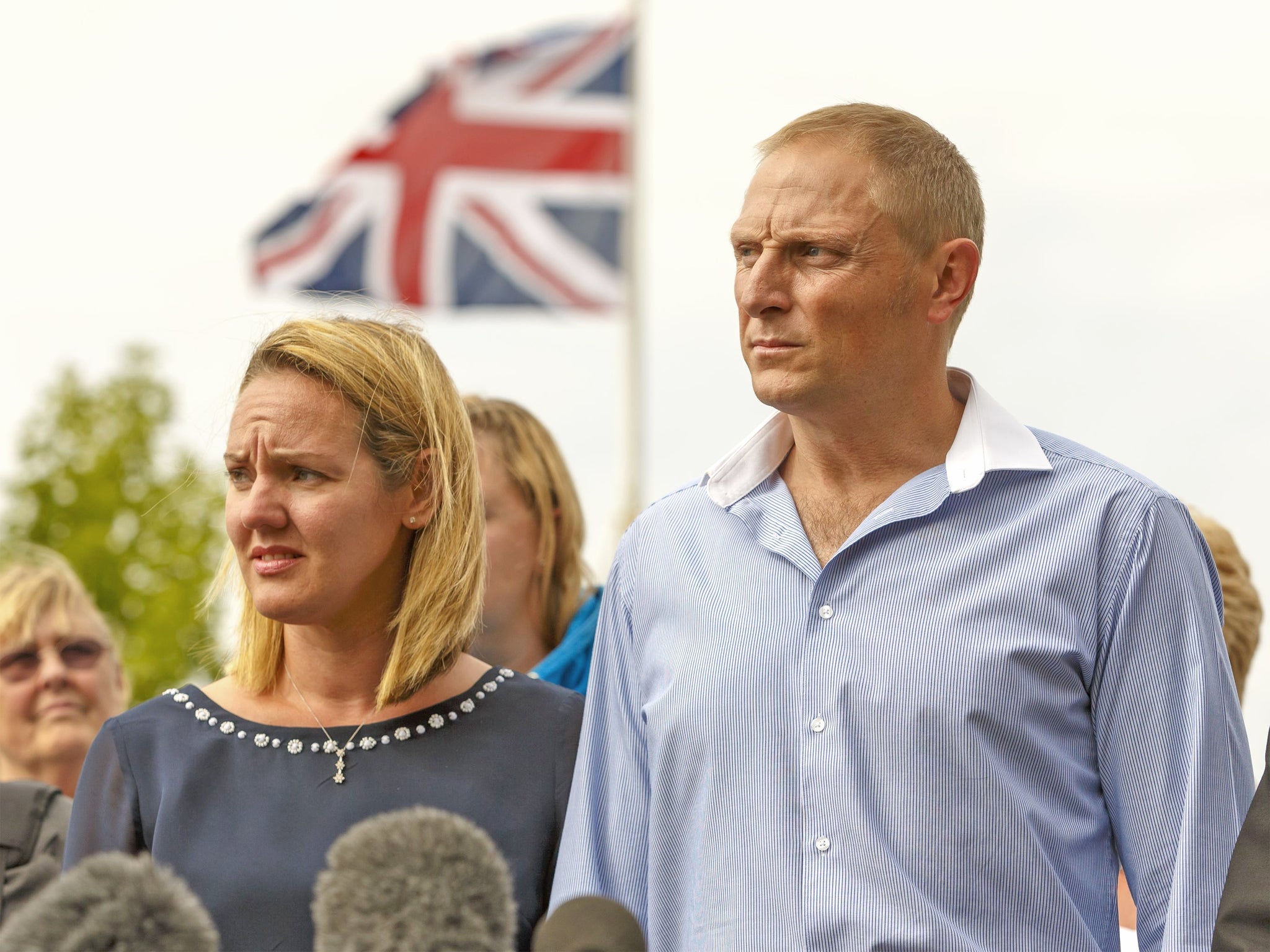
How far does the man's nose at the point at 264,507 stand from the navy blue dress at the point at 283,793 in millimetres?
443

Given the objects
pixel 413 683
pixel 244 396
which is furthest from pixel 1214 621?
pixel 244 396

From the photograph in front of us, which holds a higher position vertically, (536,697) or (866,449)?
(866,449)

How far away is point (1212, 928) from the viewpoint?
9.45 feet

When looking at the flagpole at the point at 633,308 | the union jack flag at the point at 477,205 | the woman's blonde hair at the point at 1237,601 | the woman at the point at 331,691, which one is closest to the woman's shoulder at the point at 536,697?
the woman at the point at 331,691

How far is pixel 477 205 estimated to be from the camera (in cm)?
1495

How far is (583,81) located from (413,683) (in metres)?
13.4

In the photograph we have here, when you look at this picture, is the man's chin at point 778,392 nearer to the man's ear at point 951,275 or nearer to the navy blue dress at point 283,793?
the man's ear at point 951,275

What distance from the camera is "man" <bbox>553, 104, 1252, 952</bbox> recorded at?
2.99m

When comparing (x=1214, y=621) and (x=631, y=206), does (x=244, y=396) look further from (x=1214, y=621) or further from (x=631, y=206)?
(x=631, y=206)

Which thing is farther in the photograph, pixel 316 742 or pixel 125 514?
pixel 125 514

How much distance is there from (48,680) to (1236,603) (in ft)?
12.9

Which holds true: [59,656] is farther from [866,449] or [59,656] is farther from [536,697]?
[866,449]

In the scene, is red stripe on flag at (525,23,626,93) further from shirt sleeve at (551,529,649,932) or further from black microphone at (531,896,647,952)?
black microphone at (531,896,647,952)

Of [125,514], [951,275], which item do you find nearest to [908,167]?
[951,275]
